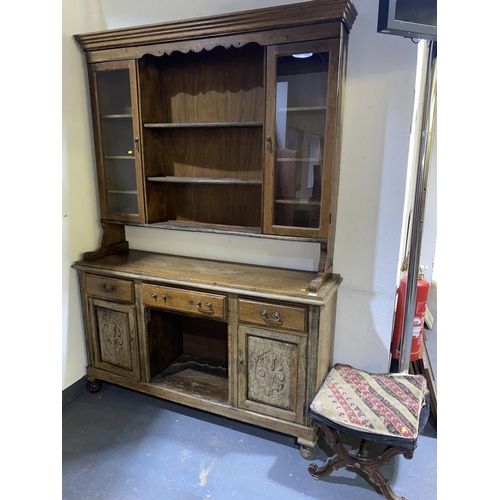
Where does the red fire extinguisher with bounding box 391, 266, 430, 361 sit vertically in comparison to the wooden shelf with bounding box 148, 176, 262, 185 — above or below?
below

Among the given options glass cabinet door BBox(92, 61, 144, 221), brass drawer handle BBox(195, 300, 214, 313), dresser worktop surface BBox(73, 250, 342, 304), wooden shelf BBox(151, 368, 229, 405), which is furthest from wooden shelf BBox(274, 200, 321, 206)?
wooden shelf BBox(151, 368, 229, 405)

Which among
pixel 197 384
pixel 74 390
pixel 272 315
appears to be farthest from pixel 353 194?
pixel 74 390

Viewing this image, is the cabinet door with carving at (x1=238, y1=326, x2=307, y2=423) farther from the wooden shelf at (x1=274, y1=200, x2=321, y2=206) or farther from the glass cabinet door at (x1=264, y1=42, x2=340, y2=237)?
the wooden shelf at (x1=274, y1=200, x2=321, y2=206)

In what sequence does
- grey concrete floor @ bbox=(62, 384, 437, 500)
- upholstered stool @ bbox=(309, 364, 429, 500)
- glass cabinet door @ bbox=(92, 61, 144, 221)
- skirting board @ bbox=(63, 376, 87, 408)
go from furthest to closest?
skirting board @ bbox=(63, 376, 87, 408), glass cabinet door @ bbox=(92, 61, 144, 221), grey concrete floor @ bbox=(62, 384, 437, 500), upholstered stool @ bbox=(309, 364, 429, 500)

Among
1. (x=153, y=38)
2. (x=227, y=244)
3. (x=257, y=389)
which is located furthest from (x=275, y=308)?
(x=153, y=38)

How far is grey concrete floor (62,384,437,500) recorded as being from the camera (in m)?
1.65

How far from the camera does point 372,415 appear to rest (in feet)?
5.23

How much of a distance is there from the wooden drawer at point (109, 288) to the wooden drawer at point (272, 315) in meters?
0.70

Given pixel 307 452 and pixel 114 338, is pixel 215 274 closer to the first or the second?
pixel 114 338

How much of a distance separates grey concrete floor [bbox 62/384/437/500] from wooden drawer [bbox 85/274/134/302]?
698 millimetres

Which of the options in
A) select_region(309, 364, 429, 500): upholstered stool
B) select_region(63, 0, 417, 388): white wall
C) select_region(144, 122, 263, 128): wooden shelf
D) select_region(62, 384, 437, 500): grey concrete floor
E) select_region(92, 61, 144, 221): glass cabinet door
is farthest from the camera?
select_region(92, 61, 144, 221): glass cabinet door

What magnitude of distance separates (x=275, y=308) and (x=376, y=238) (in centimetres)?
66

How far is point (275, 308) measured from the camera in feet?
5.81

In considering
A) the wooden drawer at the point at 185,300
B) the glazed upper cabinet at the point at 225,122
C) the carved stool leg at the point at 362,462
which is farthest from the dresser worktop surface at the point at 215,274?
the carved stool leg at the point at 362,462
